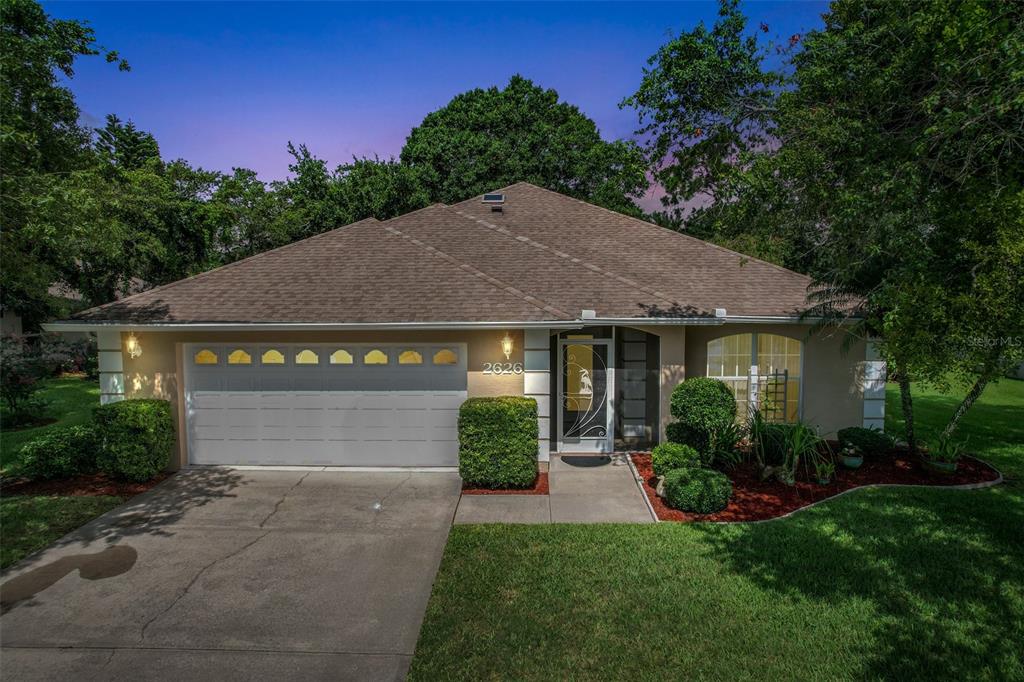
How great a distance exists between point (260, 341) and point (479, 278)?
428 cm

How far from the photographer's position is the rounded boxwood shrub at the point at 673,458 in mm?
8695

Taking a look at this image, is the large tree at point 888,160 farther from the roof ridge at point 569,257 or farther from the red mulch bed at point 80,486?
the red mulch bed at point 80,486

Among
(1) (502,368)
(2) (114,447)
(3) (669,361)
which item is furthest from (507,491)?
(2) (114,447)

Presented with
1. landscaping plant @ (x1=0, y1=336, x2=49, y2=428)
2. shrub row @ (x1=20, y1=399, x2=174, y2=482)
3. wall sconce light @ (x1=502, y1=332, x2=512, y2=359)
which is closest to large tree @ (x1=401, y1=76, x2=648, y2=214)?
wall sconce light @ (x1=502, y1=332, x2=512, y2=359)

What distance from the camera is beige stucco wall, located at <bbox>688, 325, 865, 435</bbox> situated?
11.2m

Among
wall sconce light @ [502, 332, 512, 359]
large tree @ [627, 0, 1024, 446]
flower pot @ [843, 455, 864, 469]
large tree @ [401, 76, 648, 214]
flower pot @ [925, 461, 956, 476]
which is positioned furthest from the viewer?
large tree @ [401, 76, 648, 214]

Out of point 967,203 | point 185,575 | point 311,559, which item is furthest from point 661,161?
point 185,575

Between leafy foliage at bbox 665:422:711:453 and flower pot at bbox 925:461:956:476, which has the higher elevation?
leafy foliage at bbox 665:422:711:453

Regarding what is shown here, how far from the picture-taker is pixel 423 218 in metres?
14.9

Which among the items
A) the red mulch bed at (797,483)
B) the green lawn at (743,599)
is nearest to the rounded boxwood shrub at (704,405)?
the red mulch bed at (797,483)

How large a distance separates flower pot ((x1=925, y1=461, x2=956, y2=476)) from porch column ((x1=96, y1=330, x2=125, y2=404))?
48.2ft

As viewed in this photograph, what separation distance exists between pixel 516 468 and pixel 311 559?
3419 mm

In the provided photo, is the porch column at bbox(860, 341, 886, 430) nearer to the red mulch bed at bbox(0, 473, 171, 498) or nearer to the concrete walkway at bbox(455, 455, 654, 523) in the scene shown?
the concrete walkway at bbox(455, 455, 654, 523)

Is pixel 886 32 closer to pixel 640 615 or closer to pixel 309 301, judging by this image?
pixel 640 615
